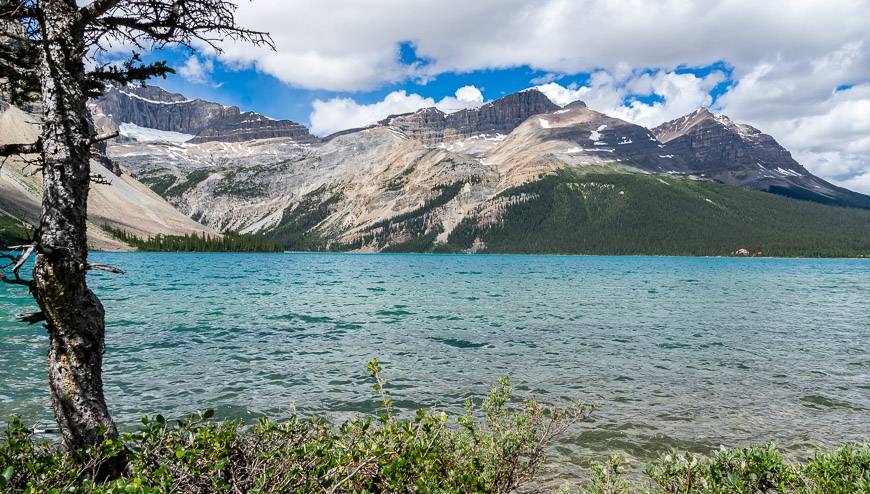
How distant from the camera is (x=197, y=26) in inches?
356

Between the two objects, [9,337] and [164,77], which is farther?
[9,337]

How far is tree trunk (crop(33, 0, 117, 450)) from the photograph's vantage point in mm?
7492

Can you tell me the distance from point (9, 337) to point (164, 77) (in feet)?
104

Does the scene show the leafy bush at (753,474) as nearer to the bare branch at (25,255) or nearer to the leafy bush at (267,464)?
the leafy bush at (267,464)

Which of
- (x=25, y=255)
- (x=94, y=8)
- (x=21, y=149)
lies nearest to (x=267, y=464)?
(x=25, y=255)

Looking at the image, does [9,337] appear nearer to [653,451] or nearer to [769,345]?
[653,451]

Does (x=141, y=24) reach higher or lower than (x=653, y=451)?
higher

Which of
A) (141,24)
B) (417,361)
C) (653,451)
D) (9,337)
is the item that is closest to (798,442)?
(653,451)

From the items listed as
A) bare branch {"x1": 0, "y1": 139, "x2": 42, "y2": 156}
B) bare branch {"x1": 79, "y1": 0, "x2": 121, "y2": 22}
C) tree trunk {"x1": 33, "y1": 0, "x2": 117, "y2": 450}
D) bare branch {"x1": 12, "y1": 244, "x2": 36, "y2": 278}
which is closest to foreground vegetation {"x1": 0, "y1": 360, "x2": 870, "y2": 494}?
tree trunk {"x1": 33, "y1": 0, "x2": 117, "y2": 450}

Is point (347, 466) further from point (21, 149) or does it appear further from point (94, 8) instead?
point (94, 8)

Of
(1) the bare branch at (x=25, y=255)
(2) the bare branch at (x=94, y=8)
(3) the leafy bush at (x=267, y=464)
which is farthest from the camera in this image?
(2) the bare branch at (x=94, y=8)

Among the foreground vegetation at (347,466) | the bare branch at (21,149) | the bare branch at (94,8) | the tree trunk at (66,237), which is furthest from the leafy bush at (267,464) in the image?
the bare branch at (94,8)

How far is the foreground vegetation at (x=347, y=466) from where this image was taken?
242 inches

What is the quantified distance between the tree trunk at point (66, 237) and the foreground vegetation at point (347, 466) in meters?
0.69
